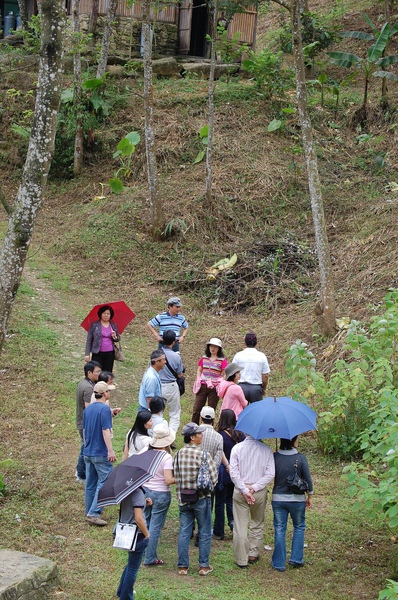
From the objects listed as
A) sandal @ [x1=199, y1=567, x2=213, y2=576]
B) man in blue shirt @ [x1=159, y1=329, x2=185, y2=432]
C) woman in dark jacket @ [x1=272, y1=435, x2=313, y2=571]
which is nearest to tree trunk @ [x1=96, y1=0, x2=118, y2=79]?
man in blue shirt @ [x1=159, y1=329, x2=185, y2=432]

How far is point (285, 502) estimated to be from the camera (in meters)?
6.55

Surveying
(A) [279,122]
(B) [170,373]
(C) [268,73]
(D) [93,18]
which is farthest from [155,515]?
(D) [93,18]

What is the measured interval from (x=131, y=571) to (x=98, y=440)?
1.62 m

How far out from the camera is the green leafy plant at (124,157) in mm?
16480

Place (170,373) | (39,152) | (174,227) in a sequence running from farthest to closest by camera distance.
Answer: (174,227) < (170,373) < (39,152)

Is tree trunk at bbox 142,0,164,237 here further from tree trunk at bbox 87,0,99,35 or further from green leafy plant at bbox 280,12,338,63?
tree trunk at bbox 87,0,99,35

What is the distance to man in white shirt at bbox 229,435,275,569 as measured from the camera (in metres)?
6.53

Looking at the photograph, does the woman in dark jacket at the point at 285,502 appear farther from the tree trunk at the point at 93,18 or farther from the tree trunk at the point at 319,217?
the tree trunk at the point at 93,18

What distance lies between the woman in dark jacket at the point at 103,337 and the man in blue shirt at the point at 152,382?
1.49 metres

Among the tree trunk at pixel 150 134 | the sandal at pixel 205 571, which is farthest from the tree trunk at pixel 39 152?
the tree trunk at pixel 150 134

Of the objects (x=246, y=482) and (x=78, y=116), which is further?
(x=78, y=116)

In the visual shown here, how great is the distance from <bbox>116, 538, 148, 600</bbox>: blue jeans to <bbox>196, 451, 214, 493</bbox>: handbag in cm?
73

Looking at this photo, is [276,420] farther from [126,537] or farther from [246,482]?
[126,537]

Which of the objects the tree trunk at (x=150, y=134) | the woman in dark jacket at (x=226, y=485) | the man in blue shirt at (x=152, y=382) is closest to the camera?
the woman in dark jacket at (x=226, y=485)
